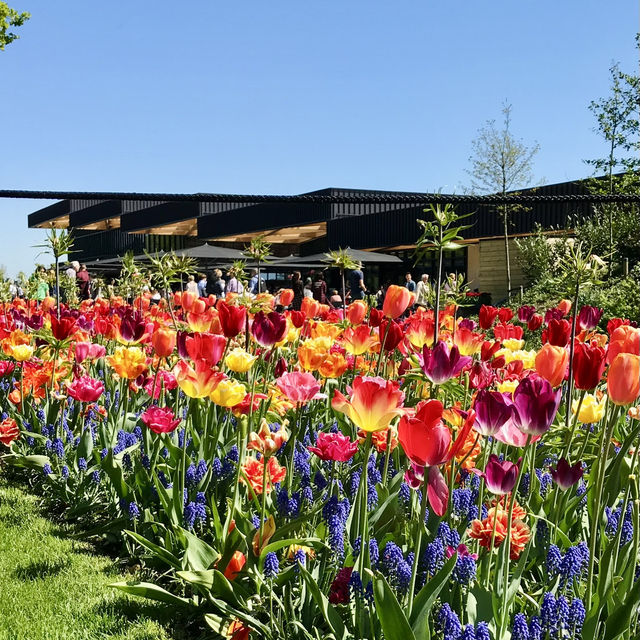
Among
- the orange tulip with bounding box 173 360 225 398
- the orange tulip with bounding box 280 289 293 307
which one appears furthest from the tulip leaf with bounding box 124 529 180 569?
the orange tulip with bounding box 280 289 293 307

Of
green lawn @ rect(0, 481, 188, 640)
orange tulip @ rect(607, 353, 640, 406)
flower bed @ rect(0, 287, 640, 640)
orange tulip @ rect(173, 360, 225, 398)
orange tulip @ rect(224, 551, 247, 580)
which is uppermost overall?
orange tulip @ rect(607, 353, 640, 406)

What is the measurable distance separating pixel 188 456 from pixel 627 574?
1.87 meters

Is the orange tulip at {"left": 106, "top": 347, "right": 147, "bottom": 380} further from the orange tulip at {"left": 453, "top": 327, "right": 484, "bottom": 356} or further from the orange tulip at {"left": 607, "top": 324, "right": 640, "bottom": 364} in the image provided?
the orange tulip at {"left": 607, "top": 324, "right": 640, "bottom": 364}

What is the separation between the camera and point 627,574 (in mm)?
1701

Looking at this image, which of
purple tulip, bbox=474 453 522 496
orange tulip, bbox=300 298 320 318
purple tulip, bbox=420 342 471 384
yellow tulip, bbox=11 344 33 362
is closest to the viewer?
purple tulip, bbox=474 453 522 496

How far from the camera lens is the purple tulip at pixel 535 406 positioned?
158 centimetres

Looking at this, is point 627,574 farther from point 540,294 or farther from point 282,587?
point 540,294

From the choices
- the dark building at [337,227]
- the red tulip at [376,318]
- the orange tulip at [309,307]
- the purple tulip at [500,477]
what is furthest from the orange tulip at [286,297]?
the dark building at [337,227]

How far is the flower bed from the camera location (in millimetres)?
1686

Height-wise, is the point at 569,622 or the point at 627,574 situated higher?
the point at 627,574

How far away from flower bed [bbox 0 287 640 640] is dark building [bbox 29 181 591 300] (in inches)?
327

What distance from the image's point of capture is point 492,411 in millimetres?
1676

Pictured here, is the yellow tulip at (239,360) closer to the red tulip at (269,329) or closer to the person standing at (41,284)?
the red tulip at (269,329)

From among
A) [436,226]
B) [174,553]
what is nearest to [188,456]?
[174,553]
